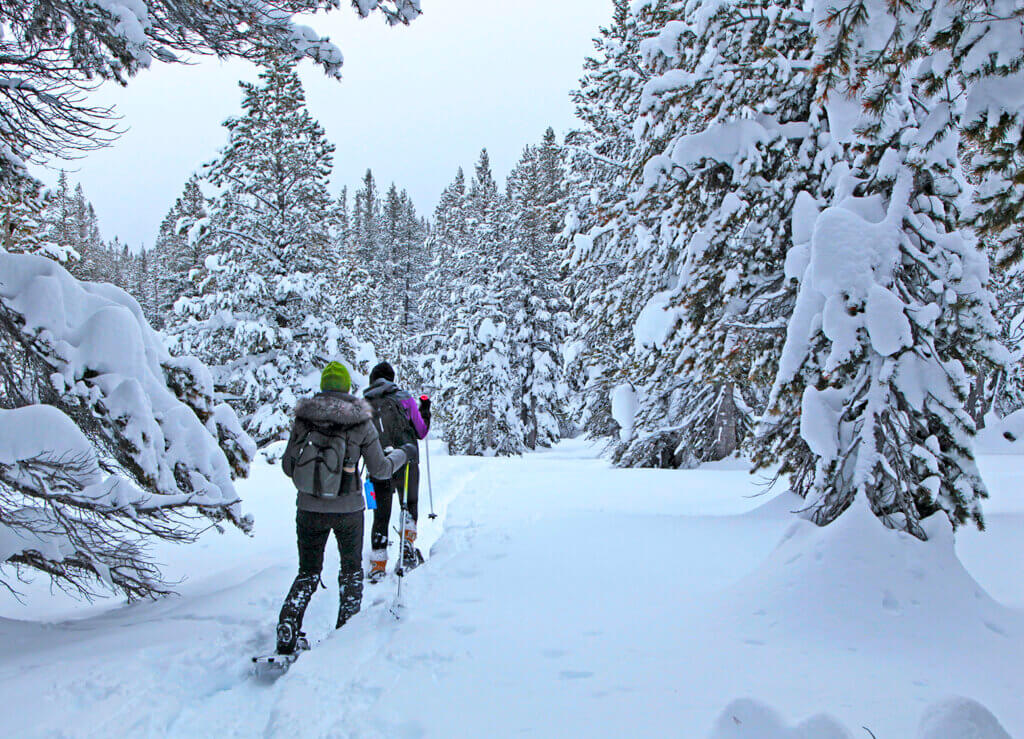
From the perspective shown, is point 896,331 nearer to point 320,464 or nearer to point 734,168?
point 734,168

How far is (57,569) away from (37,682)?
4.30ft

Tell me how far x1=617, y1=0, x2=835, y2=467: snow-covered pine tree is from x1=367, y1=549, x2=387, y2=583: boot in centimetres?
443

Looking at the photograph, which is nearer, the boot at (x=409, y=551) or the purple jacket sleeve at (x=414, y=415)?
the boot at (x=409, y=551)

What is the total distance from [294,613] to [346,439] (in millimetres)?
1294

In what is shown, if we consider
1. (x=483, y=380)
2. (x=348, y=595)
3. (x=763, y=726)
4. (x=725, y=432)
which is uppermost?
(x=483, y=380)

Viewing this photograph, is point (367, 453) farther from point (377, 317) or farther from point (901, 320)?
point (377, 317)

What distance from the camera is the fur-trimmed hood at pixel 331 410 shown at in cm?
463

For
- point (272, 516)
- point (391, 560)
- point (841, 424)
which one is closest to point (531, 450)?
point (272, 516)

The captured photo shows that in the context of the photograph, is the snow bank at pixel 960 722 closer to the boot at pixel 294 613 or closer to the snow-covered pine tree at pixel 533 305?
the boot at pixel 294 613

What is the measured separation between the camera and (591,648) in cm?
404

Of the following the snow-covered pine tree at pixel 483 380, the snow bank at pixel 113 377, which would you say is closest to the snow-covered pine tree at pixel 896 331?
the snow bank at pixel 113 377

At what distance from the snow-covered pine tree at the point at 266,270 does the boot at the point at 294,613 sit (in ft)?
44.8

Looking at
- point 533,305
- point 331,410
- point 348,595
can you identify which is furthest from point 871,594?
point 533,305

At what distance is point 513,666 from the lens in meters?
3.81
